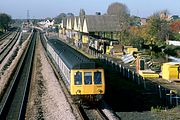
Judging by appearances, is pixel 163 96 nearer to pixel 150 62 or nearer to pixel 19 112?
pixel 19 112

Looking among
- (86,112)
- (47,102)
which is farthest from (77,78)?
(47,102)

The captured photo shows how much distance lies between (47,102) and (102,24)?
2079 inches

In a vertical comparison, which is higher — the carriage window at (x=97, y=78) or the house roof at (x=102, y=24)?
the house roof at (x=102, y=24)

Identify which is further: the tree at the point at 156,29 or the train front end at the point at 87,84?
the tree at the point at 156,29

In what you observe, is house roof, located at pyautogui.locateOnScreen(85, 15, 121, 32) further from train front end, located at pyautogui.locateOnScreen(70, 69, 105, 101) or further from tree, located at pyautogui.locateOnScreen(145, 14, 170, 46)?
train front end, located at pyautogui.locateOnScreen(70, 69, 105, 101)

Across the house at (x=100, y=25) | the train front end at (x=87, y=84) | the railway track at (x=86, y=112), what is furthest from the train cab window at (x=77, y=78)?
the house at (x=100, y=25)

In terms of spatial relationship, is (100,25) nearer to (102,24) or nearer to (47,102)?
(102,24)

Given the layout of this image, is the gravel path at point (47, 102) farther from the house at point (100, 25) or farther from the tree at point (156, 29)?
the house at point (100, 25)

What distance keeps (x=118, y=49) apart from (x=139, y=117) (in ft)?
127

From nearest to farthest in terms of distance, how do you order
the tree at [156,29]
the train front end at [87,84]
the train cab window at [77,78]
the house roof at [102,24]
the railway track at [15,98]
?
the railway track at [15,98] → the train front end at [87,84] → the train cab window at [77,78] → the tree at [156,29] → the house roof at [102,24]

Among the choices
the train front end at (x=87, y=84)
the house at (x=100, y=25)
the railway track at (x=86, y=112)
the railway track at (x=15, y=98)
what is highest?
the house at (x=100, y=25)

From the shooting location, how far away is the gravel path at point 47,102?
19.7 meters

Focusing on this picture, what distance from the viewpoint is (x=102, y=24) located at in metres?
75.1

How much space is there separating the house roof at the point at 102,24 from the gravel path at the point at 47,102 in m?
41.2
